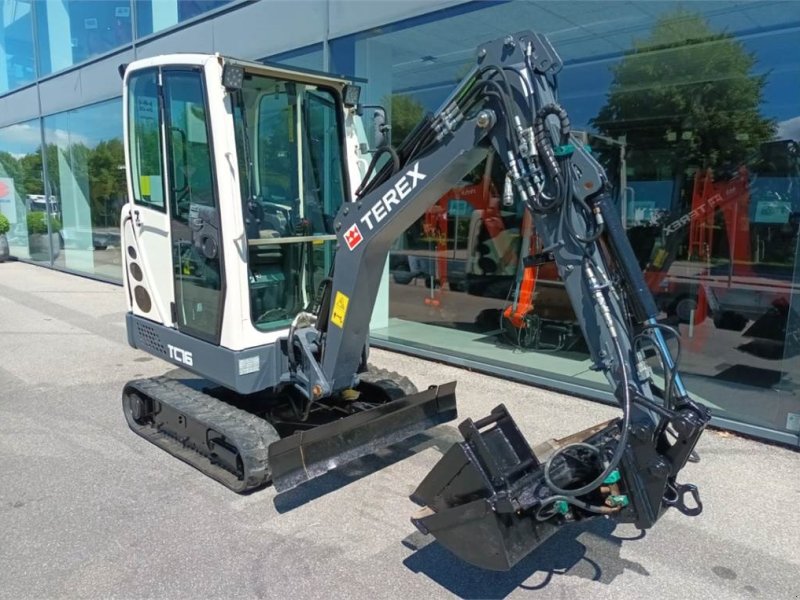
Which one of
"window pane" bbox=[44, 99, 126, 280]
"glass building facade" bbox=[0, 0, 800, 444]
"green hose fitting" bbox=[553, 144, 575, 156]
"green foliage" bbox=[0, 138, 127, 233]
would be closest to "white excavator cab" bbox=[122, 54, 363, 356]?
"green hose fitting" bbox=[553, 144, 575, 156]

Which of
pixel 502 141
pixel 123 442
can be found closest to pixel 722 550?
pixel 502 141

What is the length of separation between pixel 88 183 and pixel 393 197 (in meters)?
12.9

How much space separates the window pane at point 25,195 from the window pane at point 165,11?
19.6ft

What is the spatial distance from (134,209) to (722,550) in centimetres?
439

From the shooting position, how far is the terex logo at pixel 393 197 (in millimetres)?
3141

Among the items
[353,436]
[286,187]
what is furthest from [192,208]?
[353,436]

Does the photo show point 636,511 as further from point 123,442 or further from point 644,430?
point 123,442

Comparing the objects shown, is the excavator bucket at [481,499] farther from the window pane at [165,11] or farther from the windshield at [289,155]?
the window pane at [165,11]

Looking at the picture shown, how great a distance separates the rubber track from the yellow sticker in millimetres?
813

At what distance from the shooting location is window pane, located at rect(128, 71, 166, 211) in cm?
412

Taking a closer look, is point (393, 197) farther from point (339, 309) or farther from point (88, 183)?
point (88, 183)

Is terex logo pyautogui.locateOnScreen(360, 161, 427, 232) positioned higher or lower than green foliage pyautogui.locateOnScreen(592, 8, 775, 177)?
lower

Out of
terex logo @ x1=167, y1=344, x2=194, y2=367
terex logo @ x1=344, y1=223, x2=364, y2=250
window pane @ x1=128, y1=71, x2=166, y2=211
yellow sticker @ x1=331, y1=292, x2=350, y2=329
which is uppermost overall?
window pane @ x1=128, y1=71, x2=166, y2=211

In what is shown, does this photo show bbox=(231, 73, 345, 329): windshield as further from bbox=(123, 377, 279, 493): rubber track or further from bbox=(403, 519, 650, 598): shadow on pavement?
bbox=(403, 519, 650, 598): shadow on pavement
